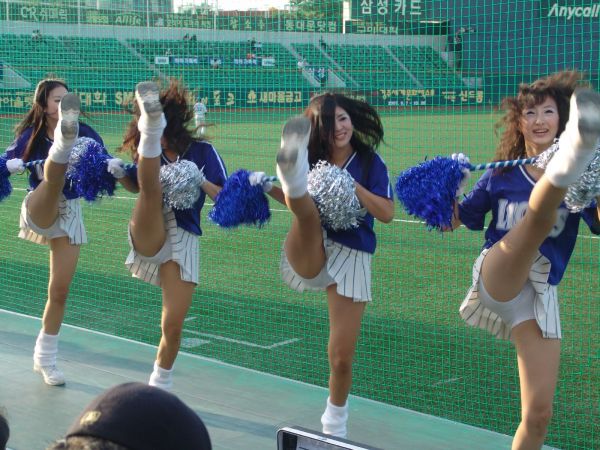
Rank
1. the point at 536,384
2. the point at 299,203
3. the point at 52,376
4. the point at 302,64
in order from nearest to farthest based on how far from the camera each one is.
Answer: the point at 536,384, the point at 299,203, the point at 52,376, the point at 302,64

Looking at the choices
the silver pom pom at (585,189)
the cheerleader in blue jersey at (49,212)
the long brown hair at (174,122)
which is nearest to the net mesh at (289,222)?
the long brown hair at (174,122)

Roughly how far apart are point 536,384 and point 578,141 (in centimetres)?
87

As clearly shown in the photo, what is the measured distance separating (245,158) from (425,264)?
7.20 metres

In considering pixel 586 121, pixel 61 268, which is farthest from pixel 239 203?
pixel 586 121

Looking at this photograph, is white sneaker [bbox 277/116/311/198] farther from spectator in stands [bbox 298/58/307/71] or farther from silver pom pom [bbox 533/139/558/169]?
spectator in stands [bbox 298/58/307/71]

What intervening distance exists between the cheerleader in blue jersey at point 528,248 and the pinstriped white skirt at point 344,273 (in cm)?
48

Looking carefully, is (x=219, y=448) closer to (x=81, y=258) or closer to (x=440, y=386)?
(x=440, y=386)

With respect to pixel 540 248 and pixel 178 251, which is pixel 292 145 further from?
pixel 178 251

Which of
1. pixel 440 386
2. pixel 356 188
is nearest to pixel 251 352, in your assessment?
pixel 440 386

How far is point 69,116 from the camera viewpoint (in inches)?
153

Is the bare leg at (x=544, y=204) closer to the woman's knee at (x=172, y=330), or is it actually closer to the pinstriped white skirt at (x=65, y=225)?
the woman's knee at (x=172, y=330)

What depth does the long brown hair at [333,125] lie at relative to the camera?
11.6 feet

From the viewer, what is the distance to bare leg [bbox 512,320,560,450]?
9.50 ft

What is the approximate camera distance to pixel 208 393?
4.47 metres
